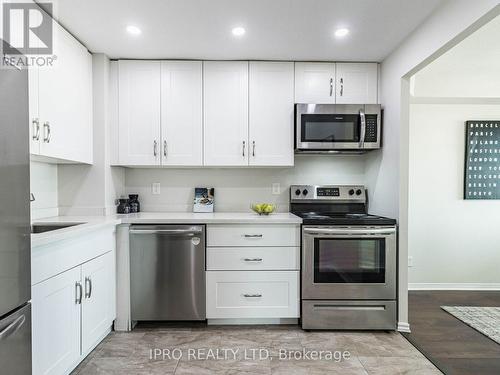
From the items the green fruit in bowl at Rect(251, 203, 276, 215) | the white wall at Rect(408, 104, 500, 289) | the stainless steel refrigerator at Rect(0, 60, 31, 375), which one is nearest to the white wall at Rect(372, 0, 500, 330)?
the white wall at Rect(408, 104, 500, 289)

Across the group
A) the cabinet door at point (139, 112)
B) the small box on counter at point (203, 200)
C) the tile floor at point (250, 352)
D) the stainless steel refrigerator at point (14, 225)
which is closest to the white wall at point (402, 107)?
the tile floor at point (250, 352)

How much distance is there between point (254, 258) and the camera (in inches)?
99.0

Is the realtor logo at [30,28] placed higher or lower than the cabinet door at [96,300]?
higher

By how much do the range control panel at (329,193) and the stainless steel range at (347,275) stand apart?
23.3 inches

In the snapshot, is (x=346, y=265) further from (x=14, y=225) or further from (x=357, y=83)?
(x=14, y=225)

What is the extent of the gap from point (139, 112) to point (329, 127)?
5.55 feet

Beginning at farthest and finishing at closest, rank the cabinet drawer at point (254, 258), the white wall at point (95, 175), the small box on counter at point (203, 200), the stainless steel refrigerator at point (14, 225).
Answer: the small box on counter at point (203, 200) < the white wall at point (95, 175) < the cabinet drawer at point (254, 258) < the stainless steel refrigerator at point (14, 225)

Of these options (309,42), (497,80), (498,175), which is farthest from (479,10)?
(498,175)

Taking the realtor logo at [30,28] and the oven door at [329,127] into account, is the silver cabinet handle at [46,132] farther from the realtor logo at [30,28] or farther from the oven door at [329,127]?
the oven door at [329,127]

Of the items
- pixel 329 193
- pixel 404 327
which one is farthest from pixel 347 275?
pixel 329 193

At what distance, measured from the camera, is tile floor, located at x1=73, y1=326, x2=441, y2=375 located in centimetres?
196

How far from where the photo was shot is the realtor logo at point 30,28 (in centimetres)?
168

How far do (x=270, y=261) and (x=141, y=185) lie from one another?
151 cm

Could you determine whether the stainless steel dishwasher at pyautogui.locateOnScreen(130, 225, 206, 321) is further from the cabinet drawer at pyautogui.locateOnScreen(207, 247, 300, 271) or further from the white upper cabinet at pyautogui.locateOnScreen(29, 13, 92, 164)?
the white upper cabinet at pyautogui.locateOnScreen(29, 13, 92, 164)
